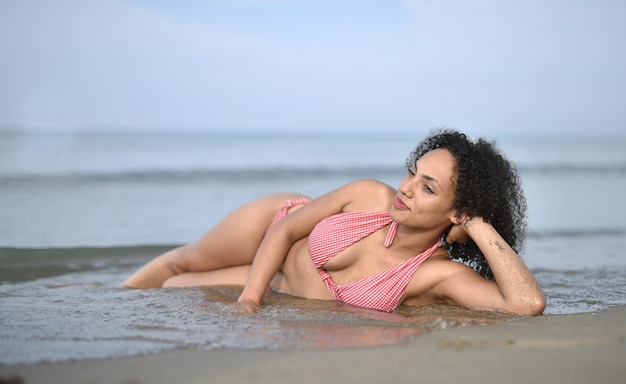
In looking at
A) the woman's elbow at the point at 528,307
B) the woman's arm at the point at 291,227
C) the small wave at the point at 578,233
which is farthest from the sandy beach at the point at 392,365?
the small wave at the point at 578,233

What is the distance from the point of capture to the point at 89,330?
3.81 m

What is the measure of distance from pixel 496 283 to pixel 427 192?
71 centimetres

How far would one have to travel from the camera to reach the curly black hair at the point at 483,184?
4305 millimetres

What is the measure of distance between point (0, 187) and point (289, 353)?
1160cm

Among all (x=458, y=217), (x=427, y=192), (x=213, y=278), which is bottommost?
(x=213, y=278)

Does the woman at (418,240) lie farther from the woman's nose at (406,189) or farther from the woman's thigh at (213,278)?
the woman's thigh at (213,278)

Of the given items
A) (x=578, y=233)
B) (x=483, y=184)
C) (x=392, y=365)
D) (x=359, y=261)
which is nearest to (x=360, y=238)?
(x=359, y=261)

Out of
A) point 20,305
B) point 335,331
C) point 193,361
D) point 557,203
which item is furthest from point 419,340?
point 557,203

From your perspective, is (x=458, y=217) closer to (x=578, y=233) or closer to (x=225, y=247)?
(x=225, y=247)

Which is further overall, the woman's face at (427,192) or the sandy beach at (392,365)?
the woman's face at (427,192)

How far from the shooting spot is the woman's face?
4238mm

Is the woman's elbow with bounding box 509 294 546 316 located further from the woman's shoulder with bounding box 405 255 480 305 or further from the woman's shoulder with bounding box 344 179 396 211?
the woman's shoulder with bounding box 344 179 396 211

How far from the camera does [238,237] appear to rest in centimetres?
527

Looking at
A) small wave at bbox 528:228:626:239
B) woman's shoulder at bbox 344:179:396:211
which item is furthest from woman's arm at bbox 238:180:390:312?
small wave at bbox 528:228:626:239
